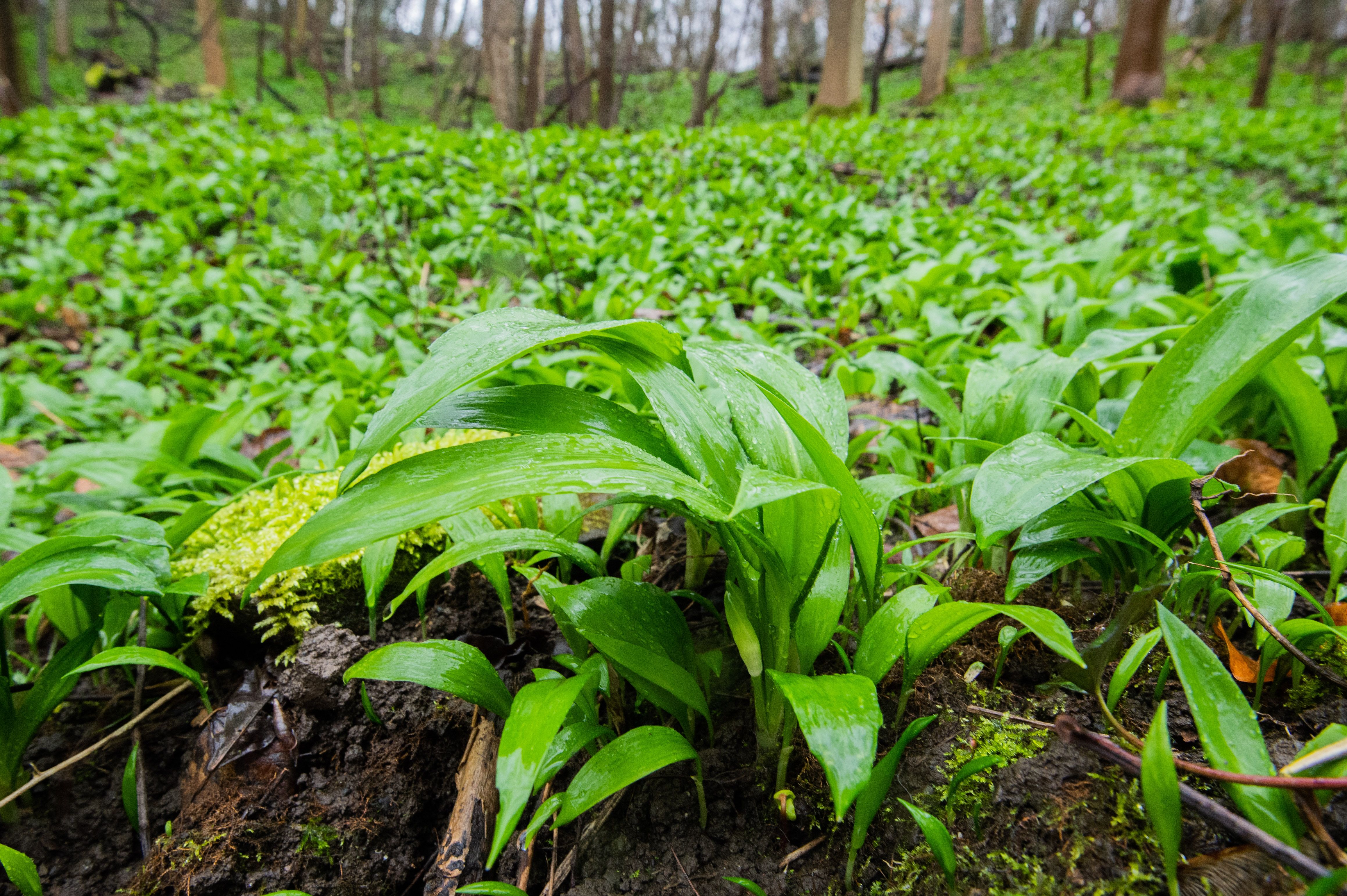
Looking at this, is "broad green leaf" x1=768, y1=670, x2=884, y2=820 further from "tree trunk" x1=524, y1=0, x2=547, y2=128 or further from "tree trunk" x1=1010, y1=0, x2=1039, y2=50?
"tree trunk" x1=1010, y1=0, x2=1039, y2=50

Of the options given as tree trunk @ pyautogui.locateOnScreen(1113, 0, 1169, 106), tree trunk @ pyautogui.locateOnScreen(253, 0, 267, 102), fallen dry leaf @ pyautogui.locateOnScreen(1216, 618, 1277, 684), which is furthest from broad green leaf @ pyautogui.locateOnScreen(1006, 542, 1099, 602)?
tree trunk @ pyautogui.locateOnScreen(253, 0, 267, 102)

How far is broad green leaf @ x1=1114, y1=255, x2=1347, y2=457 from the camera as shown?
995 millimetres

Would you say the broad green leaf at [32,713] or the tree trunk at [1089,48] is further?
the tree trunk at [1089,48]

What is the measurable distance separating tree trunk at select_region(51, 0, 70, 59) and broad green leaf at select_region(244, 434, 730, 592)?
24.8 meters

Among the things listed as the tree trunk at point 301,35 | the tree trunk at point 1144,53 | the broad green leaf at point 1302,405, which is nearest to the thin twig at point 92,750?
the broad green leaf at point 1302,405

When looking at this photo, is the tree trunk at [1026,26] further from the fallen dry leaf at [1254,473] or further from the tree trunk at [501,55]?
the fallen dry leaf at [1254,473]

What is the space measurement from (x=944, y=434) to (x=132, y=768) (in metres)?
1.78

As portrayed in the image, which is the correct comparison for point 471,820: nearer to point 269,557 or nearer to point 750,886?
point 750,886

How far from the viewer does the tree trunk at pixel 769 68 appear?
15.6 meters

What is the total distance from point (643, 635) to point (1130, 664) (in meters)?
0.64

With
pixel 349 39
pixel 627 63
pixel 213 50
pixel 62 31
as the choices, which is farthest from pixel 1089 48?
pixel 62 31

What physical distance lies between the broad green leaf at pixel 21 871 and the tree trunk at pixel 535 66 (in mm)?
10611

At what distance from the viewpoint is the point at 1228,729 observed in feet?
→ 2.23

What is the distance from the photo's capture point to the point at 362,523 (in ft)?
Result: 2.05
